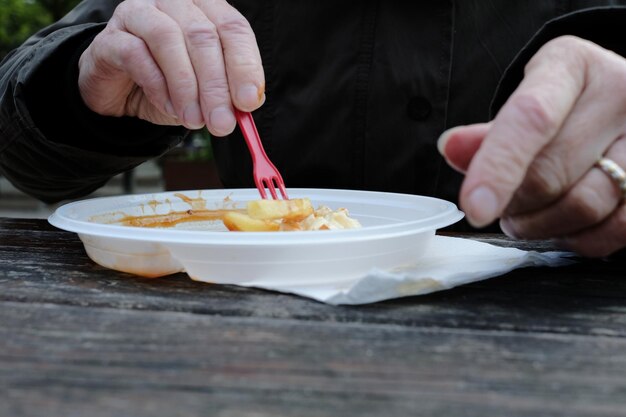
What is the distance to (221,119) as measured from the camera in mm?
924

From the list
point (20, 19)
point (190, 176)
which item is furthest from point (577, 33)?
point (20, 19)

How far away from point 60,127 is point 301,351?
0.97 m

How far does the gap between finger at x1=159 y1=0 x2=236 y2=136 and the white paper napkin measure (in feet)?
1.02

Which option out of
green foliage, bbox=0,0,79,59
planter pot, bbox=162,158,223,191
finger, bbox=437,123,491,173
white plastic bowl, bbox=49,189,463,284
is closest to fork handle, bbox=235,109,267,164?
white plastic bowl, bbox=49,189,463,284

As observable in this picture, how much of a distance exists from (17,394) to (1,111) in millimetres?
995

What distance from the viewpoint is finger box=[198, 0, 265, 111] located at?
36.3 inches

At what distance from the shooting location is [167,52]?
94 centimetres

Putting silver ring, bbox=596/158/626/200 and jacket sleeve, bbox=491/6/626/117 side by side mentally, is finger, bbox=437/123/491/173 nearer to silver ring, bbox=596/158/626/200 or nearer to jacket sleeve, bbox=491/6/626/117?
silver ring, bbox=596/158/626/200

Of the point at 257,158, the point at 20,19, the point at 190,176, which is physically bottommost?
the point at 190,176

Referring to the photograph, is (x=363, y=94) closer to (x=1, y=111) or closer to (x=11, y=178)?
(x=1, y=111)

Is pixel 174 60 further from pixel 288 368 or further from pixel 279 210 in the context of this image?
pixel 288 368

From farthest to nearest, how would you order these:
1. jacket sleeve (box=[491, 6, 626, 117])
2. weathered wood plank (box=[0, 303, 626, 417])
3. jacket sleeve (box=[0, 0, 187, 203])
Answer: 1. jacket sleeve (box=[0, 0, 187, 203])
2. jacket sleeve (box=[491, 6, 626, 117])
3. weathered wood plank (box=[0, 303, 626, 417])

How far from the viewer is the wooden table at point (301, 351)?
0.42 metres

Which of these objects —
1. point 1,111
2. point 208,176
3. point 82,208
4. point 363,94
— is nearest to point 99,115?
point 1,111
